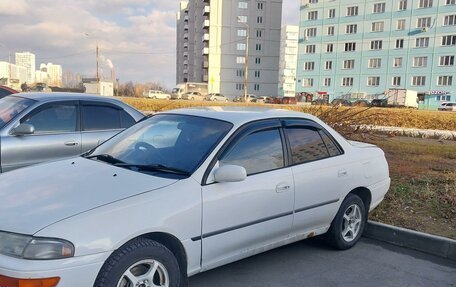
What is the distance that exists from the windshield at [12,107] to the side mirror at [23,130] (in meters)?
0.22

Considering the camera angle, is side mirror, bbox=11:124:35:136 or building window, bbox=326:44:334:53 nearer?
side mirror, bbox=11:124:35:136

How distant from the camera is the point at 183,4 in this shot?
12312 centimetres

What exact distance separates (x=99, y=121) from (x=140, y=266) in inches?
155

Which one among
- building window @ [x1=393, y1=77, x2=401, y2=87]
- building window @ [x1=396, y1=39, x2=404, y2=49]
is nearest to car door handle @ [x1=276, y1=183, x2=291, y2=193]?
building window @ [x1=393, y1=77, x2=401, y2=87]

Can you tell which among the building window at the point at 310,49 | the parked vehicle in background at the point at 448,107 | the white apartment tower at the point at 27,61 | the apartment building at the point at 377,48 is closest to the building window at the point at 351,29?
the apartment building at the point at 377,48

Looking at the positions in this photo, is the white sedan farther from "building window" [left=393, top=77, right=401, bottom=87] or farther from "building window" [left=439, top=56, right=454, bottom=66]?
"building window" [left=393, top=77, right=401, bottom=87]

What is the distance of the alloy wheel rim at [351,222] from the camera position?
474 cm

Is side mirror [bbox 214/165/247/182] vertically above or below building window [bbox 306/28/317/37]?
below

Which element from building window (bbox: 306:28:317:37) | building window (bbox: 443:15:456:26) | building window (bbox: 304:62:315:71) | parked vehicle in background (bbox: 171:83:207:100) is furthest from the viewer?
parked vehicle in background (bbox: 171:83:207:100)

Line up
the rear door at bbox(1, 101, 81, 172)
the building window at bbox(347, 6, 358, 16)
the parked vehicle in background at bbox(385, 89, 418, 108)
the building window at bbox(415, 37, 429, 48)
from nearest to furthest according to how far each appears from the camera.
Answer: the rear door at bbox(1, 101, 81, 172) < the parked vehicle in background at bbox(385, 89, 418, 108) < the building window at bbox(415, 37, 429, 48) < the building window at bbox(347, 6, 358, 16)

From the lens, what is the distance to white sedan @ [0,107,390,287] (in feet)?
8.64

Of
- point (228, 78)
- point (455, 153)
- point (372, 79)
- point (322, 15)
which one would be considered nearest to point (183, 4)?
point (228, 78)

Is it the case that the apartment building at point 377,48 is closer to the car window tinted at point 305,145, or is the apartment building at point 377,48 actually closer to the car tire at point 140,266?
the car window tinted at point 305,145

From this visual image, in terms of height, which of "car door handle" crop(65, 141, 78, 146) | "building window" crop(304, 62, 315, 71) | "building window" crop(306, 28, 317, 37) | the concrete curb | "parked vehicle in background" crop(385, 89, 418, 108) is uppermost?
"building window" crop(306, 28, 317, 37)
